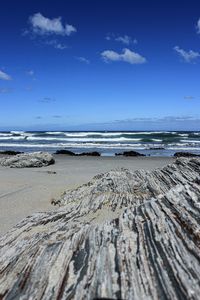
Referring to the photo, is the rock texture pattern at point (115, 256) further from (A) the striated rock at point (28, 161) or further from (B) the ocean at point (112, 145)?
(B) the ocean at point (112, 145)

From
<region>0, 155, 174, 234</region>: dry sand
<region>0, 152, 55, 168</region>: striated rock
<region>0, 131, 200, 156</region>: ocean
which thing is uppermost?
<region>0, 152, 55, 168</region>: striated rock

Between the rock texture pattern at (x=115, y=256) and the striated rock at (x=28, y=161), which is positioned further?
the striated rock at (x=28, y=161)

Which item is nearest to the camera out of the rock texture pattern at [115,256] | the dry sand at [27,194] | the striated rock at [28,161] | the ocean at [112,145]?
the rock texture pattern at [115,256]

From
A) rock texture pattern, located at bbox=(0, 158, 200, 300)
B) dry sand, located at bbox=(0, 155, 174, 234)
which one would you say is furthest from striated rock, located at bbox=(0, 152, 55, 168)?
rock texture pattern, located at bbox=(0, 158, 200, 300)

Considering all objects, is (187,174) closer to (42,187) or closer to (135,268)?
(135,268)

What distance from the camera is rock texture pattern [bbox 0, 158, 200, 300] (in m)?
2.91

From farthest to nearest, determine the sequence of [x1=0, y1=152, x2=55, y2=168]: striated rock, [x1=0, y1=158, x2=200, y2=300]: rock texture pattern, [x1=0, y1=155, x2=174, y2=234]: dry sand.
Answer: [x1=0, y1=152, x2=55, y2=168]: striated rock → [x1=0, y1=155, x2=174, y2=234]: dry sand → [x1=0, y1=158, x2=200, y2=300]: rock texture pattern

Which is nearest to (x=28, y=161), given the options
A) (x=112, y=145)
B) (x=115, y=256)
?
(x=115, y=256)

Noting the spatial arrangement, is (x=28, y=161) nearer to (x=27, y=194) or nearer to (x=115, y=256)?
(x=27, y=194)

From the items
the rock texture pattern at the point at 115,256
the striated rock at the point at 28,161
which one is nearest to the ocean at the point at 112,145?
the striated rock at the point at 28,161

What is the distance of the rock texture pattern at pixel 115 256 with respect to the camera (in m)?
2.91

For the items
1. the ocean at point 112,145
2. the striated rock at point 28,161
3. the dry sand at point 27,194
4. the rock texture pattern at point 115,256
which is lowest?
the ocean at point 112,145

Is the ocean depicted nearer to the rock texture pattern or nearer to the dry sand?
the dry sand

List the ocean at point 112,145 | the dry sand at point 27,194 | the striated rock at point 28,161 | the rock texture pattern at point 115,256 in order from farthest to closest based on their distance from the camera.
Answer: the ocean at point 112,145 < the striated rock at point 28,161 < the dry sand at point 27,194 < the rock texture pattern at point 115,256
